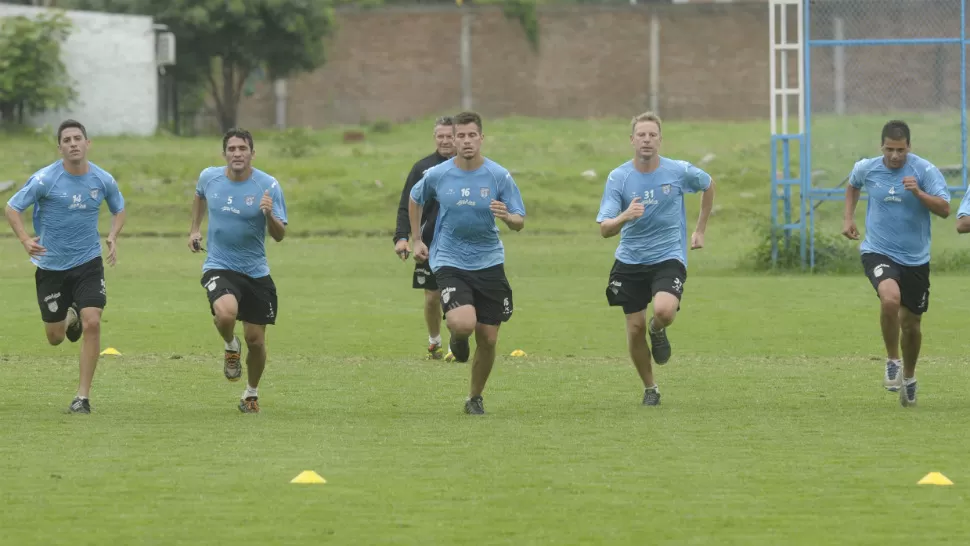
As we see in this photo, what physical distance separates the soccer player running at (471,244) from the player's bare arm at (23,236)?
2.67 metres

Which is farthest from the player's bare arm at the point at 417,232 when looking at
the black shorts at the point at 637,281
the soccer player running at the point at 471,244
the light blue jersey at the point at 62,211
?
the light blue jersey at the point at 62,211

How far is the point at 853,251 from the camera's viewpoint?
25.8m

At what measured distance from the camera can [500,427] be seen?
1149cm

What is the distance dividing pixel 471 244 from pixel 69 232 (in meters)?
2.95

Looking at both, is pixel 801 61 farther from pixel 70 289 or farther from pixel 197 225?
pixel 70 289

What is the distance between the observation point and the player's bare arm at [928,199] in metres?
12.1

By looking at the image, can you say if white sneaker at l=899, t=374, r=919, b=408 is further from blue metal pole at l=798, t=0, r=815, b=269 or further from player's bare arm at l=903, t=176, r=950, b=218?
blue metal pole at l=798, t=0, r=815, b=269

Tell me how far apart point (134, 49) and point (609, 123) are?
14.2 m

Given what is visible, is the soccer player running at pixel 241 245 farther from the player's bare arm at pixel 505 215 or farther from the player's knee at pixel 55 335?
the player's bare arm at pixel 505 215

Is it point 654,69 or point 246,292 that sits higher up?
point 654,69

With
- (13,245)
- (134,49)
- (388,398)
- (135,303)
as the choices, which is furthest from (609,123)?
(388,398)

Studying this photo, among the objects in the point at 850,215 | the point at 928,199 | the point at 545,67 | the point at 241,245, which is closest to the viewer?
the point at 928,199

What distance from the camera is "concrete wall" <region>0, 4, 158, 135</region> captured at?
46.2 meters

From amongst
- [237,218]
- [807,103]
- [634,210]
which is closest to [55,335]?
Answer: [237,218]
